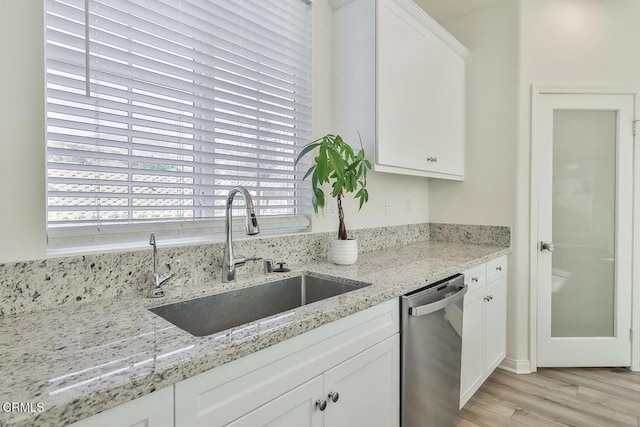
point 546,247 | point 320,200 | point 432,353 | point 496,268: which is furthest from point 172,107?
point 546,247

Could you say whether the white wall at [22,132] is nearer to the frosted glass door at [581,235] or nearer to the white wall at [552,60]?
the white wall at [552,60]

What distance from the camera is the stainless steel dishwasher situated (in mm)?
1399

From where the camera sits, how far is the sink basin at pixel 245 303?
1210 mm

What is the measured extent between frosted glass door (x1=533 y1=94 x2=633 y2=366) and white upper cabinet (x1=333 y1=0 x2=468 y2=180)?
956mm

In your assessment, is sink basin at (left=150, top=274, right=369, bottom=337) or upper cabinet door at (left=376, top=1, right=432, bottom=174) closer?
sink basin at (left=150, top=274, right=369, bottom=337)

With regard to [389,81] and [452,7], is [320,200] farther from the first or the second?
[452,7]

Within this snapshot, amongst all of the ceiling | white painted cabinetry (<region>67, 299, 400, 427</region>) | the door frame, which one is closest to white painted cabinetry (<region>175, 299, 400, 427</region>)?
white painted cabinetry (<region>67, 299, 400, 427</region>)

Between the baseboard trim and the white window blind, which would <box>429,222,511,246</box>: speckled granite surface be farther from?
the white window blind

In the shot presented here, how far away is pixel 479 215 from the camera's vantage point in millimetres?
2721

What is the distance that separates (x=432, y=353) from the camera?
153 centimetres

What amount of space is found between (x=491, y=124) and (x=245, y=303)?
2.30m

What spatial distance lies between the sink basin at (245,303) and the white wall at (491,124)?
172 centimetres

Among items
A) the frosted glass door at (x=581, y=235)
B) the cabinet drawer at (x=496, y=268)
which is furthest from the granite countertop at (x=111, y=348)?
the frosted glass door at (x=581, y=235)

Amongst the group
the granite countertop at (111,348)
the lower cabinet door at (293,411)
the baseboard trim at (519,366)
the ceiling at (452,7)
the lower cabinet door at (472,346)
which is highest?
the ceiling at (452,7)
